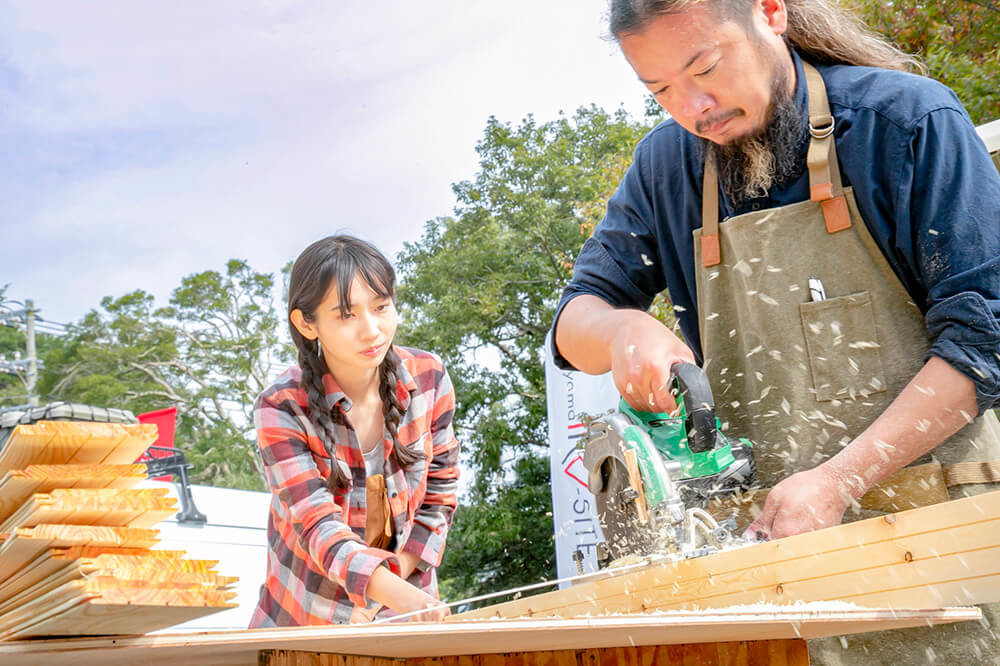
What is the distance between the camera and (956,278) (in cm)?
149

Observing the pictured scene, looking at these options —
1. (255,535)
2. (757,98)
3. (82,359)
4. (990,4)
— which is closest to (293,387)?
(757,98)

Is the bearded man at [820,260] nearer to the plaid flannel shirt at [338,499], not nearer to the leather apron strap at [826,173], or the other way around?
the leather apron strap at [826,173]

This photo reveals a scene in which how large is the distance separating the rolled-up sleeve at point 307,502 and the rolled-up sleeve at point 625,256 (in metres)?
0.66

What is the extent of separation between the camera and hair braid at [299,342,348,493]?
226cm

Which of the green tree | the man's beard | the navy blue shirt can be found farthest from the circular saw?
the green tree

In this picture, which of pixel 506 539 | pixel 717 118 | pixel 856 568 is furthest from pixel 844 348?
pixel 506 539

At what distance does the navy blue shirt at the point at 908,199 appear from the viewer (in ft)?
4.83

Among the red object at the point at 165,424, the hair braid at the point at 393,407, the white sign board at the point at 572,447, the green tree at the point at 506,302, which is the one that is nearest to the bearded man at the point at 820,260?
the hair braid at the point at 393,407

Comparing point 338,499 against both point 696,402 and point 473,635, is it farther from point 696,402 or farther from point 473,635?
point 473,635

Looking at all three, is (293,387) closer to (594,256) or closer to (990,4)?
(594,256)

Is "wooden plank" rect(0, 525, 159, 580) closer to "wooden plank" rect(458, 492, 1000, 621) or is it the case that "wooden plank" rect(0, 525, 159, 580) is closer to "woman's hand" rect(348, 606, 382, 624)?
"wooden plank" rect(458, 492, 1000, 621)

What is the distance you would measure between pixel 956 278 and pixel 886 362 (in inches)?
8.6

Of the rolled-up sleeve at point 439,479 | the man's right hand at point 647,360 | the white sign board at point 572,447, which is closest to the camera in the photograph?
the man's right hand at point 647,360

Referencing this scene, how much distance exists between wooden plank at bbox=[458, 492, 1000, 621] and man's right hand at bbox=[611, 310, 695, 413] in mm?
445
